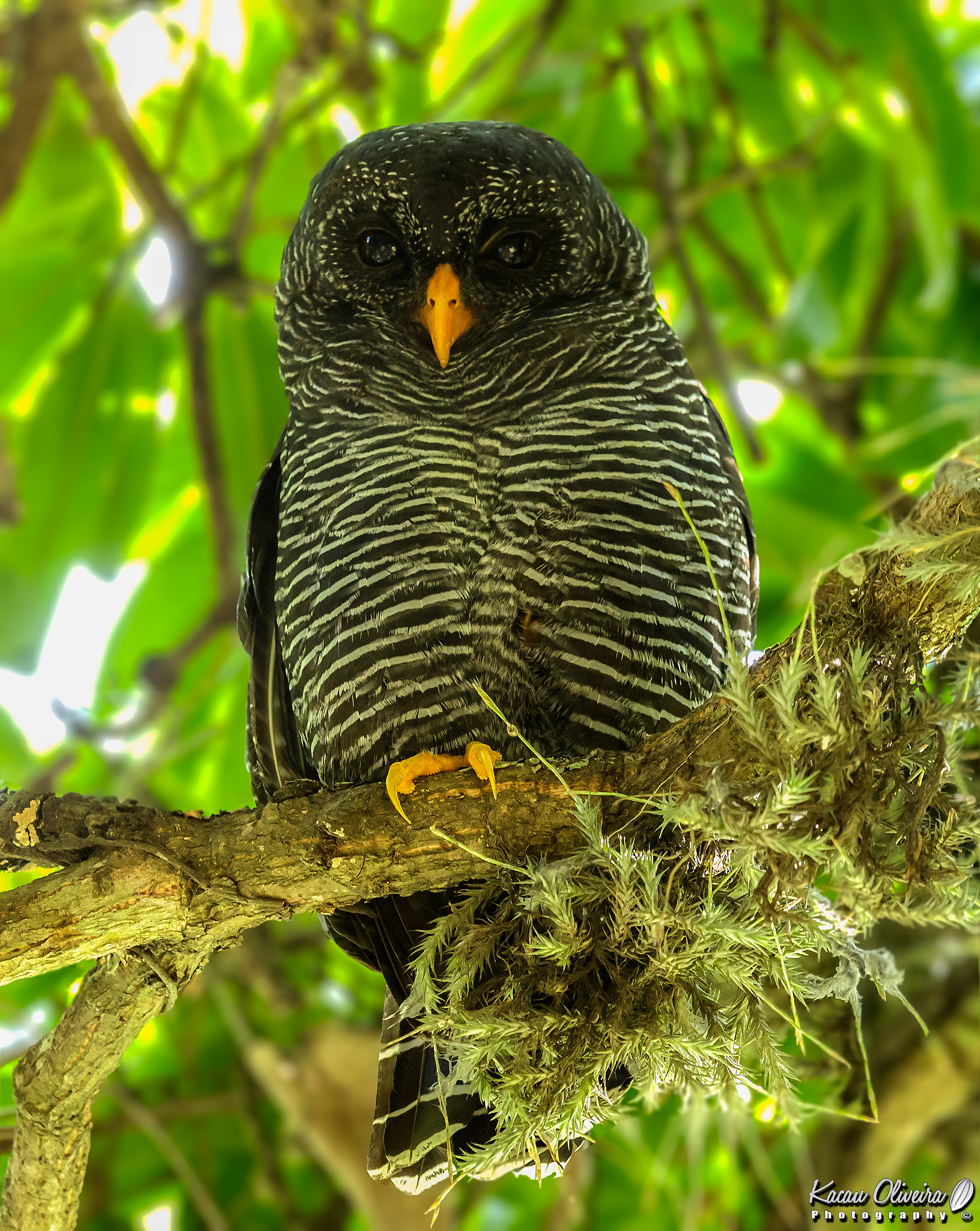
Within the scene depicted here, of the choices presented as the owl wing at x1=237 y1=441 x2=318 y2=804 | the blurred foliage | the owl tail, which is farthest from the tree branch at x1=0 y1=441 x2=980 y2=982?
the blurred foliage

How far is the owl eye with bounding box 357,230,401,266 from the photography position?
7.00 feet

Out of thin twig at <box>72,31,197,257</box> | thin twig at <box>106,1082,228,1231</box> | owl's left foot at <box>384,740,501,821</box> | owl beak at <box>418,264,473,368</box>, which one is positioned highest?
thin twig at <box>72,31,197,257</box>

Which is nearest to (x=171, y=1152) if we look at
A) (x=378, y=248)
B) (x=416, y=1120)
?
(x=416, y=1120)

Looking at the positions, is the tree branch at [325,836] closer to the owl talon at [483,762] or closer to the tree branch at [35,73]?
the owl talon at [483,762]

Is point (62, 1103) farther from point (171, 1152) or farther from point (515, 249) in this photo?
point (515, 249)

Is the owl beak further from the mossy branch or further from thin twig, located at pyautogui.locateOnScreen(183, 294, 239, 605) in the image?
thin twig, located at pyautogui.locateOnScreen(183, 294, 239, 605)

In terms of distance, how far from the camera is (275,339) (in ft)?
10.8

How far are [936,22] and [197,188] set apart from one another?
2087 mm

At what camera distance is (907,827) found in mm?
1365

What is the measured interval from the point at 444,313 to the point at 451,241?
5.9 inches

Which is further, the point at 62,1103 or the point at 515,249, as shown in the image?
the point at 515,249

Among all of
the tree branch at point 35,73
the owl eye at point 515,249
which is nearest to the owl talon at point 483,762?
the owl eye at point 515,249

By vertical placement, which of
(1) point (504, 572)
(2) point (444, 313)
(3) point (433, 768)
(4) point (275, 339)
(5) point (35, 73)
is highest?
(5) point (35, 73)

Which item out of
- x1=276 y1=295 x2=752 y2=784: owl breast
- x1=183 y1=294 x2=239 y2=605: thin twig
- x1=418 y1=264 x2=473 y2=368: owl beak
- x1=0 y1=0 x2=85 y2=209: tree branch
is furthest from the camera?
x1=183 y1=294 x2=239 y2=605: thin twig
